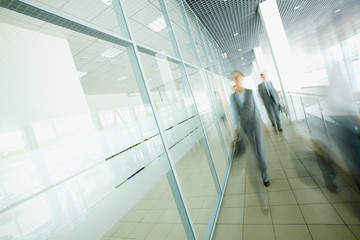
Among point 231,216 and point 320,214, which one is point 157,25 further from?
point 320,214

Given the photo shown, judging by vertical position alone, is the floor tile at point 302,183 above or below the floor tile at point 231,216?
above

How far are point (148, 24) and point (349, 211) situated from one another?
301cm

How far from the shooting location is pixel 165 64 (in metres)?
2.02

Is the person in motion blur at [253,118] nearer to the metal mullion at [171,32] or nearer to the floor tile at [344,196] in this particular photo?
the floor tile at [344,196]

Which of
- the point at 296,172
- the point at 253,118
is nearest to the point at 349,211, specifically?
the point at 296,172

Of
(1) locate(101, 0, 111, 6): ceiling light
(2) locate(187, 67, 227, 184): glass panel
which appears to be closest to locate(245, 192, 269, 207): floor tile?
(2) locate(187, 67, 227, 184): glass panel

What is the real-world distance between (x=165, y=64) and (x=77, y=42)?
1.11 m

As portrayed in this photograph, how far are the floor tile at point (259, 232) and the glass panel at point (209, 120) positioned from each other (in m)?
1.05

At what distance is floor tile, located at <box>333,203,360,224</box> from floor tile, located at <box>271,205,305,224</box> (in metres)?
0.33

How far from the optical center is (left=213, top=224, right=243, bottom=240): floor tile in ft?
5.86

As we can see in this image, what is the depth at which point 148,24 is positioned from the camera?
222cm

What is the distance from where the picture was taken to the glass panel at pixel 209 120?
290cm

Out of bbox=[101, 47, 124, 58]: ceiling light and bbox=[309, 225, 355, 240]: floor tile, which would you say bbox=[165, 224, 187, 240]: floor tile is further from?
bbox=[101, 47, 124, 58]: ceiling light

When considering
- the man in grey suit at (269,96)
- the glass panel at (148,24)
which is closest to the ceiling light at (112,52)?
the glass panel at (148,24)
